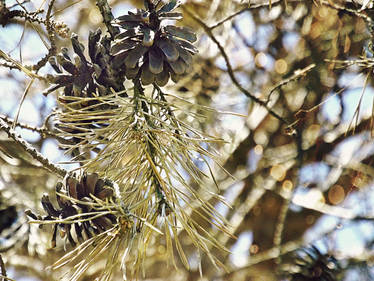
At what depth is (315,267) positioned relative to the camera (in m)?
1.44

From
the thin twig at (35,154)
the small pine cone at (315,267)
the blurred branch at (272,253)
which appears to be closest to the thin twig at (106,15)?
the thin twig at (35,154)

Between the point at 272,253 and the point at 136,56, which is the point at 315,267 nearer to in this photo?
the point at 272,253

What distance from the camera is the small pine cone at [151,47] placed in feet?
2.01

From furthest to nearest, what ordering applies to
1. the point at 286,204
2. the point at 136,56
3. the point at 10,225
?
1. the point at 286,204
2. the point at 10,225
3. the point at 136,56

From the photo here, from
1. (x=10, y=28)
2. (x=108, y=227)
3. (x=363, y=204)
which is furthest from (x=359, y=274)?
(x=10, y=28)

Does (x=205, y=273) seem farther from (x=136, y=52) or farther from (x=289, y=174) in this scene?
(x=136, y=52)

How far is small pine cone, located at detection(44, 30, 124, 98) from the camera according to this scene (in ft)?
2.17

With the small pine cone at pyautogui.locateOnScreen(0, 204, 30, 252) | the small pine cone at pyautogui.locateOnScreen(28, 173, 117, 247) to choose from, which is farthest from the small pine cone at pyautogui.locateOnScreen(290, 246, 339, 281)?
the small pine cone at pyautogui.locateOnScreen(28, 173, 117, 247)

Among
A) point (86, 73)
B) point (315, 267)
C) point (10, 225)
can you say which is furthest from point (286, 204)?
point (86, 73)

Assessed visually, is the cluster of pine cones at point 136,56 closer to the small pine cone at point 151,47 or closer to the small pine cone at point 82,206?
the small pine cone at point 151,47

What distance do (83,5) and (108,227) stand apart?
1.36 metres

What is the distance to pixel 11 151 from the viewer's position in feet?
5.08

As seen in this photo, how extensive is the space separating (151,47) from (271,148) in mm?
1406

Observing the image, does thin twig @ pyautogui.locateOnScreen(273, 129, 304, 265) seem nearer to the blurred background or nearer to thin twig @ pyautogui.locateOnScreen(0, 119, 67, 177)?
the blurred background
